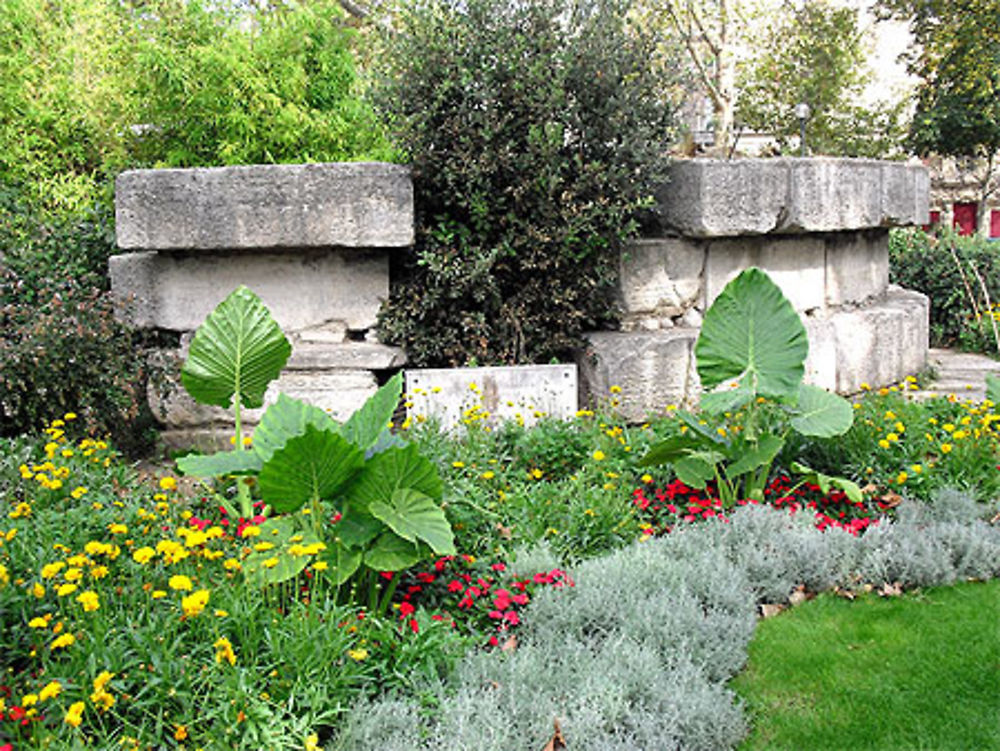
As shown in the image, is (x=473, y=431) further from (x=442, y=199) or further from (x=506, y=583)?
(x=442, y=199)

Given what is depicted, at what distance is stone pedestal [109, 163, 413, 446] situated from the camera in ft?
16.5

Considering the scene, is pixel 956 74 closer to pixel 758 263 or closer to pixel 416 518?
pixel 758 263

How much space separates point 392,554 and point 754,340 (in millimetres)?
1992

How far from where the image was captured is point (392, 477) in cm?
301

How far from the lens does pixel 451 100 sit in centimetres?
517

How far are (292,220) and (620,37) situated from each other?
207 centimetres

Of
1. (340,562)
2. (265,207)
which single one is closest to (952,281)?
(265,207)

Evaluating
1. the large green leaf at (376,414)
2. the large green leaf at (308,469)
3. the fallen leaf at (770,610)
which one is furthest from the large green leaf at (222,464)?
the fallen leaf at (770,610)

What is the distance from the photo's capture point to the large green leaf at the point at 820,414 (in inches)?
157

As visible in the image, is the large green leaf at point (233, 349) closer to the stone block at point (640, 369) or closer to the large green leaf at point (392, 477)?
the large green leaf at point (392, 477)

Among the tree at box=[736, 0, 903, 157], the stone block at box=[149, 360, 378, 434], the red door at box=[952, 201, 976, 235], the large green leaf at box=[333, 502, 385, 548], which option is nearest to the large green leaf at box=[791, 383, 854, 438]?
the large green leaf at box=[333, 502, 385, 548]

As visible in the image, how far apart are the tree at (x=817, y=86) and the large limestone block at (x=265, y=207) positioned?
14.7m

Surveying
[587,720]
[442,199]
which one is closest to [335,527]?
[587,720]

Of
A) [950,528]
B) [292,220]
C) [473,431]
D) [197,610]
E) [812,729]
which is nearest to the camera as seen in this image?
[197,610]
